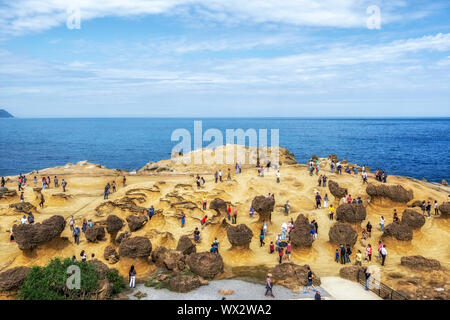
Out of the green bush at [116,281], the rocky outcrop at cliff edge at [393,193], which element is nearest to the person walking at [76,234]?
the green bush at [116,281]

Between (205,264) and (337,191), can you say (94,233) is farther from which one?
(337,191)

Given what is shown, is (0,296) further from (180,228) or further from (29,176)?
(29,176)

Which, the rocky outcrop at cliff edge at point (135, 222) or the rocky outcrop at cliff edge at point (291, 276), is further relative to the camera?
the rocky outcrop at cliff edge at point (135, 222)

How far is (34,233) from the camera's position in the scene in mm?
26156

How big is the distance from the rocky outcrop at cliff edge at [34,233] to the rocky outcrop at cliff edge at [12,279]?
719 cm

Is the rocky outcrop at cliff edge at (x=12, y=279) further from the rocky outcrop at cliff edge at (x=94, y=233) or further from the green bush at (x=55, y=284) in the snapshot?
the rocky outcrop at cliff edge at (x=94, y=233)

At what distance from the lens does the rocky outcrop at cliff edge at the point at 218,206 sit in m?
34.2

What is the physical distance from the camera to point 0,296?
61.5ft

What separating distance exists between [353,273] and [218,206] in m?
15.6

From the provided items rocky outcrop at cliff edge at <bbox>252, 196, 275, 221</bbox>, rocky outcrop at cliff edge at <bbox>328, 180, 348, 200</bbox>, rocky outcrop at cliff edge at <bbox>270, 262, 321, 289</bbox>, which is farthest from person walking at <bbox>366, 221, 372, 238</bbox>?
rocky outcrop at cliff edge at <bbox>270, 262, 321, 289</bbox>

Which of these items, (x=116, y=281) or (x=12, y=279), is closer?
(x=12, y=279)

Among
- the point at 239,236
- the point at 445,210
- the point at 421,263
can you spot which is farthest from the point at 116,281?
the point at 445,210

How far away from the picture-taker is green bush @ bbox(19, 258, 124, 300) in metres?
17.5

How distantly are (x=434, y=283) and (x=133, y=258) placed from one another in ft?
63.0
